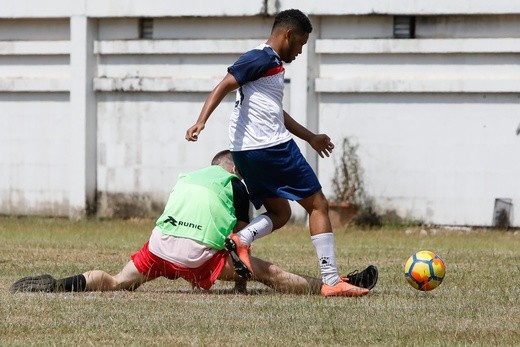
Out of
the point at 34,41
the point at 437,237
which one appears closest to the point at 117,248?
the point at 437,237

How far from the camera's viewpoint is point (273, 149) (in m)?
10.2

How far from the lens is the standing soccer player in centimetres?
1023

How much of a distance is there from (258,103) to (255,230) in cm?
101

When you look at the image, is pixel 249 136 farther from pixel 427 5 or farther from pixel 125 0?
pixel 125 0

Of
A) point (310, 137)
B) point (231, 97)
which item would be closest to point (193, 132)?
point (310, 137)

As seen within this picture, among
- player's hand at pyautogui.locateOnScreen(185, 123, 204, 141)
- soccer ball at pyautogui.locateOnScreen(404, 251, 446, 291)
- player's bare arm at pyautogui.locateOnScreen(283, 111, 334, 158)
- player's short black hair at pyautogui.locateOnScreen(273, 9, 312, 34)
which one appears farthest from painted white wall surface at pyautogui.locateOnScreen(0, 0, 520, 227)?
player's hand at pyautogui.locateOnScreen(185, 123, 204, 141)

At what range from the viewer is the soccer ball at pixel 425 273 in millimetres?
10398

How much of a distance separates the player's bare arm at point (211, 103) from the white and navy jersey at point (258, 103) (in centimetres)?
7

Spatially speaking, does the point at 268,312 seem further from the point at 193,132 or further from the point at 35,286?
the point at 35,286

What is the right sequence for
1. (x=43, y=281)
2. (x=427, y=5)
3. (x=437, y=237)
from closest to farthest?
(x=43, y=281)
(x=437, y=237)
(x=427, y=5)

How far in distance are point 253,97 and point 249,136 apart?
0.32m

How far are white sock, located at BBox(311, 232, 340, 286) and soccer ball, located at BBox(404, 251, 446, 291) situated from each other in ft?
2.05

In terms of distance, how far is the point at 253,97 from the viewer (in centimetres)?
1039

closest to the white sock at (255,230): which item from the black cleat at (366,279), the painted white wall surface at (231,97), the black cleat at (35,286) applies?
the black cleat at (366,279)
